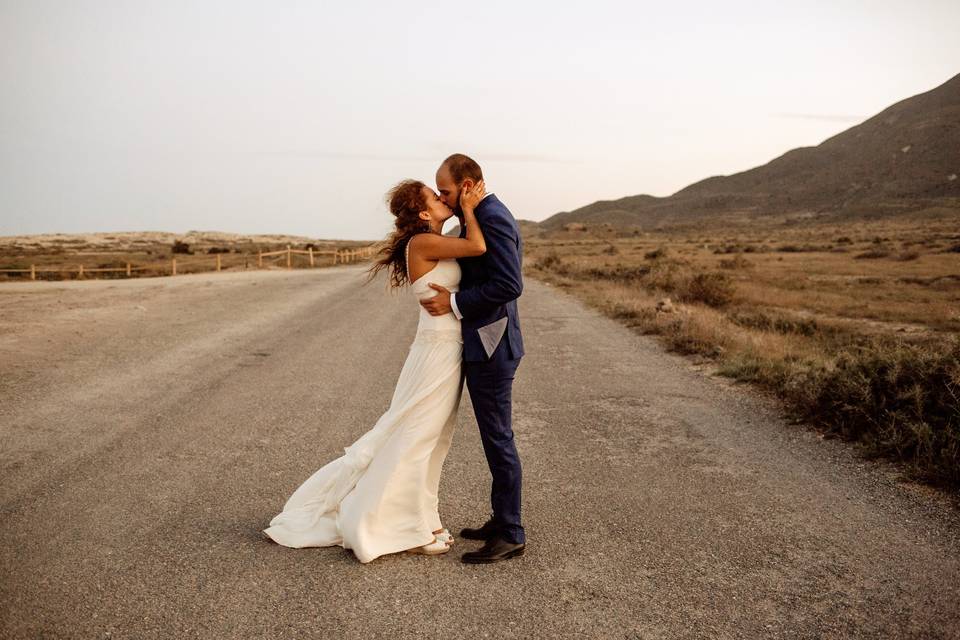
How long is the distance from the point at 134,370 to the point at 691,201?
16261 centimetres

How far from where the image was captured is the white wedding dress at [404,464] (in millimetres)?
3701

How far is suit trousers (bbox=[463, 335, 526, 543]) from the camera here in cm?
370

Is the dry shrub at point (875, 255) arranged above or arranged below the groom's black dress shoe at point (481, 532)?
above

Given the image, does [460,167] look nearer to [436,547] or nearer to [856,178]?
[436,547]

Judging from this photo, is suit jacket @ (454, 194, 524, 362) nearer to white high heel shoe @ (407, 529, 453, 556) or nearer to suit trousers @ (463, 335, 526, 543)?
suit trousers @ (463, 335, 526, 543)

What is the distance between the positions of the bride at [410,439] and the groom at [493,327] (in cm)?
8

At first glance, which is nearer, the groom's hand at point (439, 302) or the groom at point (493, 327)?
the groom at point (493, 327)

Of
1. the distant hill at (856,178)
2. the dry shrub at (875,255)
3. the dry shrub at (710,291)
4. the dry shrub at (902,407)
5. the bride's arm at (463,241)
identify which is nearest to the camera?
the bride's arm at (463,241)

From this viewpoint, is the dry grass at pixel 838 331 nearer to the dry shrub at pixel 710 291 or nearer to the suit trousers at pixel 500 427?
the dry shrub at pixel 710 291

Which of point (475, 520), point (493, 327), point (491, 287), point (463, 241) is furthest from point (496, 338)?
point (475, 520)

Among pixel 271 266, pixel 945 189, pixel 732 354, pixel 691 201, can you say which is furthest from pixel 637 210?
pixel 732 354

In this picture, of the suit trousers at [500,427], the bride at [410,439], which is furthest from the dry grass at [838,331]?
the bride at [410,439]

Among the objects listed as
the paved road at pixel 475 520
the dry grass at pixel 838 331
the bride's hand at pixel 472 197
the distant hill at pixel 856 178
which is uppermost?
the distant hill at pixel 856 178

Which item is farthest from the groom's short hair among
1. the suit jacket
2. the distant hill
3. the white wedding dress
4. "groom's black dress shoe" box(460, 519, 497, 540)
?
the distant hill
